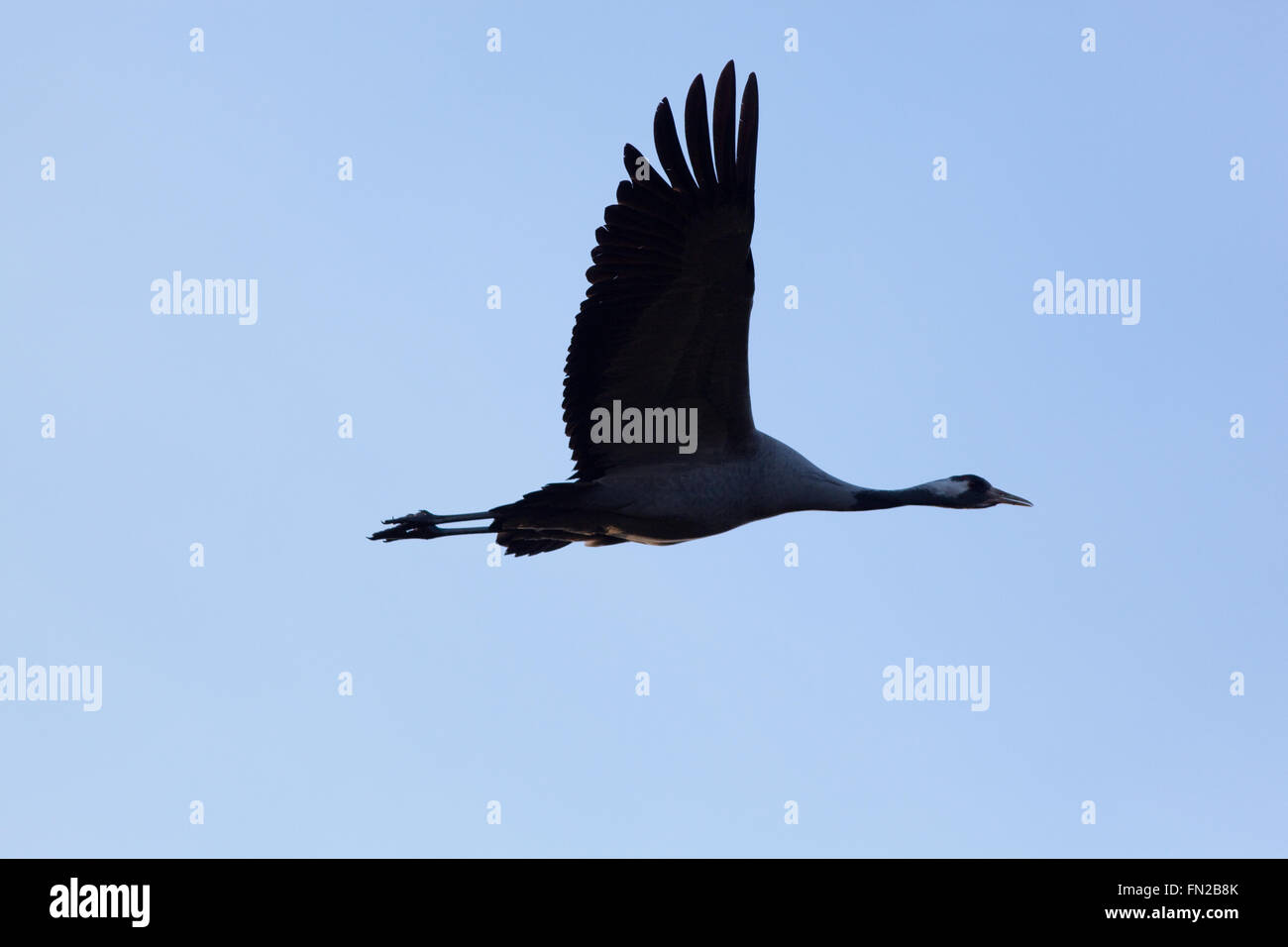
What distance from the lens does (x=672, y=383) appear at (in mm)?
12141

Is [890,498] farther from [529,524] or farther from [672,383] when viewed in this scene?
[529,524]

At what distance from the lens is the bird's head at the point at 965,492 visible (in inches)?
533

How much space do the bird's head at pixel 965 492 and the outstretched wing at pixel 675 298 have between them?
2.13m

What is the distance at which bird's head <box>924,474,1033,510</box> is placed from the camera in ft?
44.4

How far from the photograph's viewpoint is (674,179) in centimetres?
1130

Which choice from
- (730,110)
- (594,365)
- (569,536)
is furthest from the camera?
(569,536)

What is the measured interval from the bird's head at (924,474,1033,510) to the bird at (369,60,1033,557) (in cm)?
7

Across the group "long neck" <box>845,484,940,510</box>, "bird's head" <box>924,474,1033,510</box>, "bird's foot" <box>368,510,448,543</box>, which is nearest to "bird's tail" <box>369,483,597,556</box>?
"bird's foot" <box>368,510,448,543</box>

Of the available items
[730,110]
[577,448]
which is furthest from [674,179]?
[577,448]

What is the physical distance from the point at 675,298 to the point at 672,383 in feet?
2.67
